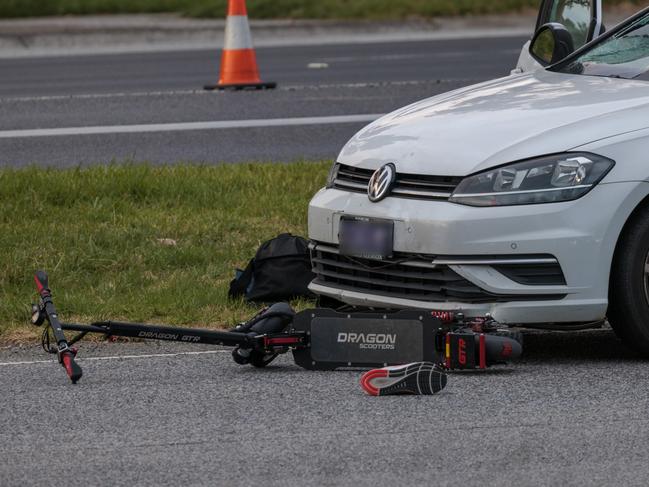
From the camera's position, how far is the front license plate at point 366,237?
572 cm

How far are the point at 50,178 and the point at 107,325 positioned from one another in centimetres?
410

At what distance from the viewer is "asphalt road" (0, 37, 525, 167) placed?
11.8m

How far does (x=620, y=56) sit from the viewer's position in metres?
6.71

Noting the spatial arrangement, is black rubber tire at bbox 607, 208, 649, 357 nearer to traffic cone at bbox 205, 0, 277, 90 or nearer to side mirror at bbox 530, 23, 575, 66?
side mirror at bbox 530, 23, 575, 66

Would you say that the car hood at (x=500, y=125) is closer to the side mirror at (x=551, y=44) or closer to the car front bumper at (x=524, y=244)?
the car front bumper at (x=524, y=244)

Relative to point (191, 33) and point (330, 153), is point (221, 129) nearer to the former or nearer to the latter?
point (330, 153)

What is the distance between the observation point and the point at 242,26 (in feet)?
47.5

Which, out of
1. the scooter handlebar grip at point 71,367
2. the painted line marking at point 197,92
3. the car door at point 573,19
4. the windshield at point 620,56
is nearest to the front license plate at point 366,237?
the scooter handlebar grip at point 71,367

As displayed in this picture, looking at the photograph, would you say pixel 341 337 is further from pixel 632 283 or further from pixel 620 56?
pixel 620 56

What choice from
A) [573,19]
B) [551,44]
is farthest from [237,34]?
[551,44]

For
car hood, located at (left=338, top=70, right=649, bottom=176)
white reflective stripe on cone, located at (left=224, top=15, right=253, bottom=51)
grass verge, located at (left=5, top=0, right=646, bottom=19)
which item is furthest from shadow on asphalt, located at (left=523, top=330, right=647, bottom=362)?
grass verge, located at (left=5, top=0, right=646, bottom=19)

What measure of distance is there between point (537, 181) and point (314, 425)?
1.34 meters

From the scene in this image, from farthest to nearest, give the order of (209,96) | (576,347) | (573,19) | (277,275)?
(209,96)
(573,19)
(277,275)
(576,347)

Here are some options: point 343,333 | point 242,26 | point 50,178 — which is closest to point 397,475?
point 343,333
